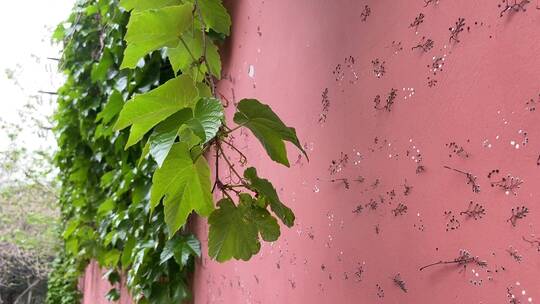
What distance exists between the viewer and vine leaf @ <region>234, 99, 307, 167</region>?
2.80 ft

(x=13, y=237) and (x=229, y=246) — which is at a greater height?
(x=13, y=237)

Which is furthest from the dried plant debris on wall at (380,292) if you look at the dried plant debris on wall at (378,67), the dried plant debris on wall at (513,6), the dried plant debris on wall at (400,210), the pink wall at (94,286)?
the pink wall at (94,286)

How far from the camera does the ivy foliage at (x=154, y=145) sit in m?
0.82

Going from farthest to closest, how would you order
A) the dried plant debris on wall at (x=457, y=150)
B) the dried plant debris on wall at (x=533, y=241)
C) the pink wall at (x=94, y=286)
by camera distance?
the pink wall at (x=94, y=286), the dried plant debris on wall at (x=457, y=150), the dried plant debris on wall at (x=533, y=241)

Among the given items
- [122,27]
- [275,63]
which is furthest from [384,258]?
[122,27]

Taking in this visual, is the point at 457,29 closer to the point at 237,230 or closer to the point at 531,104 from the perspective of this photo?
the point at 531,104

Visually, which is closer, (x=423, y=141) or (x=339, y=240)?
(x=423, y=141)

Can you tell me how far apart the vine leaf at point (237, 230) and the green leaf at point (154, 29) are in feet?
0.96

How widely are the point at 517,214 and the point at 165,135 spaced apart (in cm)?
47

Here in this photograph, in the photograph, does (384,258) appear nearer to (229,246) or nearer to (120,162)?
(229,246)

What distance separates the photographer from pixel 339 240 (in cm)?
102

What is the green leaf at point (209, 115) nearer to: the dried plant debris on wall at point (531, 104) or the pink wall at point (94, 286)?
the dried plant debris on wall at point (531, 104)

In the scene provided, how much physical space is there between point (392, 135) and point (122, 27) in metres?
1.91

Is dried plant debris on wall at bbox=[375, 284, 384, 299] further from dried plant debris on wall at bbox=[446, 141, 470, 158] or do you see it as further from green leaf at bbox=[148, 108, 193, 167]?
green leaf at bbox=[148, 108, 193, 167]
